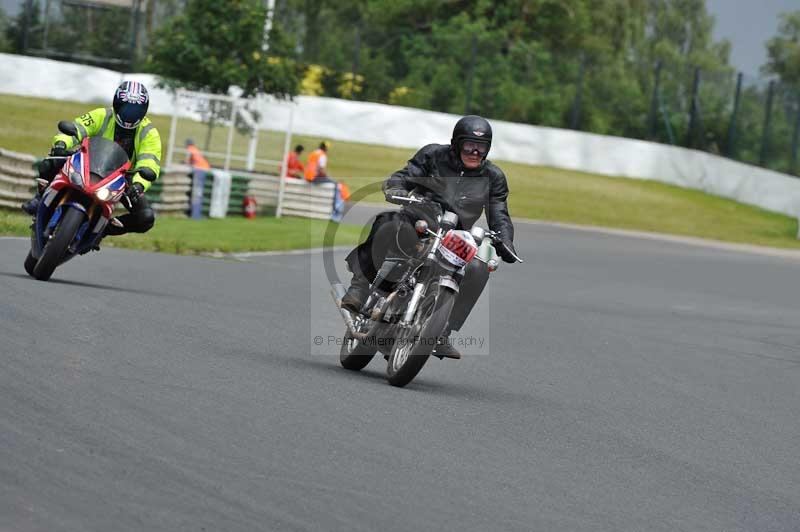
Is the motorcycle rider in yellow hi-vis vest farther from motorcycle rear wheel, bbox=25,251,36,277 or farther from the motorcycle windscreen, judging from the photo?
motorcycle rear wheel, bbox=25,251,36,277

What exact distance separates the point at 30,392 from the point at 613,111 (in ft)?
147

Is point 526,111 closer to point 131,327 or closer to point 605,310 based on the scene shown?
point 605,310

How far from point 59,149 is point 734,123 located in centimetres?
3657

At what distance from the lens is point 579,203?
43812 millimetres

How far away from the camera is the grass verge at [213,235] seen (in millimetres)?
20312

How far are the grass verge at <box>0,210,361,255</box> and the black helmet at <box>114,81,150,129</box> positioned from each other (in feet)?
15.4

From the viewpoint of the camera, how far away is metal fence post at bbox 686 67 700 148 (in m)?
49.0

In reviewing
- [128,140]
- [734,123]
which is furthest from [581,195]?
[128,140]

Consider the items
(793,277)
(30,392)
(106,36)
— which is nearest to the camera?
(30,392)

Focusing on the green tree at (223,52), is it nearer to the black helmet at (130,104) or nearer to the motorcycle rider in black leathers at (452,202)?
the black helmet at (130,104)

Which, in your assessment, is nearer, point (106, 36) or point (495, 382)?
point (495, 382)

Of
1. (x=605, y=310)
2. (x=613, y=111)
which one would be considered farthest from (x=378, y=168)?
(x=605, y=310)

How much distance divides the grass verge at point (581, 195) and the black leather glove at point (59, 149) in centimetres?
2454

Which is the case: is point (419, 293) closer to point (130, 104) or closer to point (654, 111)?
point (130, 104)
